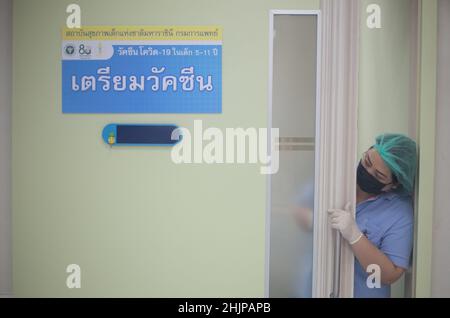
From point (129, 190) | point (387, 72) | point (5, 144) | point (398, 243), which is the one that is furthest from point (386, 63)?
point (5, 144)

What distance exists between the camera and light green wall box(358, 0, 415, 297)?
1.03 m

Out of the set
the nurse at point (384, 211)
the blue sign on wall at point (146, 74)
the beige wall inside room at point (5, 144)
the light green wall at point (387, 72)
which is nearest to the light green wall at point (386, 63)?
the light green wall at point (387, 72)

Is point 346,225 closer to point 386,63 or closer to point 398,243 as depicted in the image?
point 398,243

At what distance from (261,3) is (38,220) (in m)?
1.33

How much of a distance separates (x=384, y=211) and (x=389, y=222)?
0.16 feet

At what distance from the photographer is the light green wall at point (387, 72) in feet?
3.37

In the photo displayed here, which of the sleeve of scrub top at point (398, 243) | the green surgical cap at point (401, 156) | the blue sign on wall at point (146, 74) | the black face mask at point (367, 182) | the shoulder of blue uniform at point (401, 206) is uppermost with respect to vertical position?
the blue sign on wall at point (146, 74)

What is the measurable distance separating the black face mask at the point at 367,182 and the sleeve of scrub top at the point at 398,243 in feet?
0.56

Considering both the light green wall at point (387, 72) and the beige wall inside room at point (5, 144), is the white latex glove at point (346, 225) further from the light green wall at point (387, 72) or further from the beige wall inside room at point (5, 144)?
the beige wall inside room at point (5, 144)

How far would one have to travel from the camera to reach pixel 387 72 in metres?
1.03

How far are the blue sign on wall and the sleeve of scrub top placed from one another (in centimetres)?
89

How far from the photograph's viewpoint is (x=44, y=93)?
107cm

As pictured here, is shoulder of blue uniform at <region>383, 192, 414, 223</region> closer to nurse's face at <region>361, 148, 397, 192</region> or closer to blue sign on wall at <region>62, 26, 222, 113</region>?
nurse's face at <region>361, 148, 397, 192</region>

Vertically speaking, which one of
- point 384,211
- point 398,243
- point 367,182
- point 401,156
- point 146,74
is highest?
point 146,74
